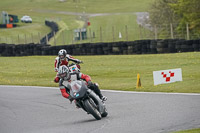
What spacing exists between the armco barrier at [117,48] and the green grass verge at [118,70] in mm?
834

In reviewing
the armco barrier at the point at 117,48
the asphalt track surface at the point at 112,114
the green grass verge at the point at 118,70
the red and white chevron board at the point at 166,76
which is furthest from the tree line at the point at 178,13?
the asphalt track surface at the point at 112,114

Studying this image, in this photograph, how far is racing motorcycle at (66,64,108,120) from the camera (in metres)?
10.9

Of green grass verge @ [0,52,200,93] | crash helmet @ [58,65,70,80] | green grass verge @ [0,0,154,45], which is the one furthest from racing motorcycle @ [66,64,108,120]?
green grass verge @ [0,0,154,45]

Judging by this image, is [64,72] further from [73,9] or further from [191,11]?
[73,9]

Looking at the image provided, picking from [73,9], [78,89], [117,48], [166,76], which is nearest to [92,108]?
[78,89]

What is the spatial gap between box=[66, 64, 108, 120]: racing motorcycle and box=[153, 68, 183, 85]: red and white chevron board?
15.9 feet

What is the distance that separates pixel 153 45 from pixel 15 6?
83658 mm

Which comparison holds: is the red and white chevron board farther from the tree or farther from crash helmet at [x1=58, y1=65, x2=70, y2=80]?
the tree

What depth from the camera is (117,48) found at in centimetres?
3069

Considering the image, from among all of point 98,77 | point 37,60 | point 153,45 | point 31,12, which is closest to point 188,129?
point 98,77

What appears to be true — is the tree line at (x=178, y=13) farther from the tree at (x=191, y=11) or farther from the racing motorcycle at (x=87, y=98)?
the racing motorcycle at (x=87, y=98)

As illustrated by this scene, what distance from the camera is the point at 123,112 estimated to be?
38.6 feet

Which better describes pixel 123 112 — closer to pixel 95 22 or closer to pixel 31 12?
pixel 95 22

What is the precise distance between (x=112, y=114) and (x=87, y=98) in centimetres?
90
